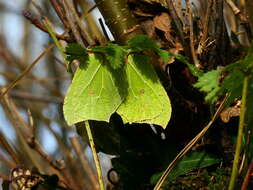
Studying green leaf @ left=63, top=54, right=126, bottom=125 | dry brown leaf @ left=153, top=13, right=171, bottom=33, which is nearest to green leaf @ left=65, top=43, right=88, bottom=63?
green leaf @ left=63, top=54, right=126, bottom=125

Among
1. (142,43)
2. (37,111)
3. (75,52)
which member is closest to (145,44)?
(142,43)

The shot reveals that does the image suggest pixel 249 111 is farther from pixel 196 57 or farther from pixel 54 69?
pixel 54 69

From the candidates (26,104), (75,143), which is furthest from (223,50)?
(26,104)

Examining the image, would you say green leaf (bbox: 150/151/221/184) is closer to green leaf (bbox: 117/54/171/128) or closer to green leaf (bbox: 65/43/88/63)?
green leaf (bbox: 117/54/171/128)

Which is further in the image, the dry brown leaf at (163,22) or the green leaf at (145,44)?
the dry brown leaf at (163,22)

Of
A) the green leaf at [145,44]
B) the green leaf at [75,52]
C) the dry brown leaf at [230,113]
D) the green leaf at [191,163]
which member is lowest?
the green leaf at [191,163]

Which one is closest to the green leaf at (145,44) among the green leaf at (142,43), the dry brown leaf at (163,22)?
the green leaf at (142,43)

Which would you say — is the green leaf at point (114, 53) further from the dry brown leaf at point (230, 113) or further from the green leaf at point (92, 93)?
the dry brown leaf at point (230, 113)
